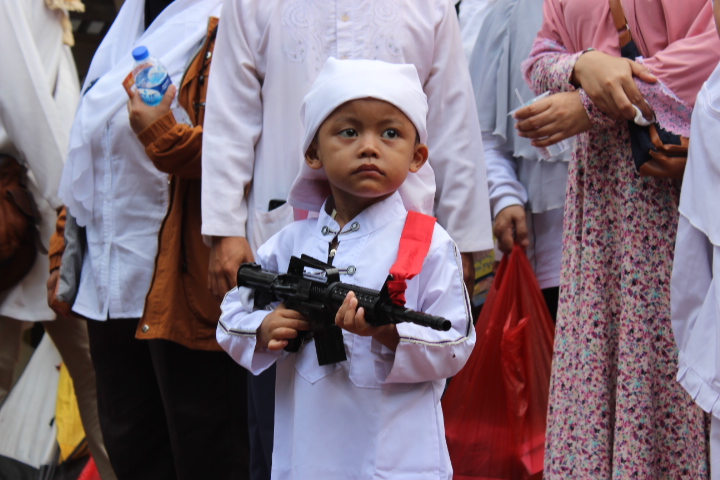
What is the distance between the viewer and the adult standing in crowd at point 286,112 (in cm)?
267

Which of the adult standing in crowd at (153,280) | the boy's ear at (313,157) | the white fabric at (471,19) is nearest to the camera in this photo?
the boy's ear at (313,157)

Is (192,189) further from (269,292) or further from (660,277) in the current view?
(660,277)

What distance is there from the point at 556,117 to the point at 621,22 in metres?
0.34

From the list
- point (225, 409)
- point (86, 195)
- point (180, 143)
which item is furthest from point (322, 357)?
point (86, 195)

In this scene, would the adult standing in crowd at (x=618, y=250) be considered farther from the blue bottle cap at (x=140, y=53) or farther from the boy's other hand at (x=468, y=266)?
the blue bottle cap at (x=140, y=53)

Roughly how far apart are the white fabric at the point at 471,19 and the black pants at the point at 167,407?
75.9 inches

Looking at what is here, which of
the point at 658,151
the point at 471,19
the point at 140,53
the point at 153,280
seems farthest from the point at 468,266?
the point at 471,19

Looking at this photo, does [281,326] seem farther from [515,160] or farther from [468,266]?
[515,160]

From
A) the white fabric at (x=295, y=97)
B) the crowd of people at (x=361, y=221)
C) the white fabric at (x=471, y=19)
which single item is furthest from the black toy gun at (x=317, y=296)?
the white fabric at (x=471, y=19)

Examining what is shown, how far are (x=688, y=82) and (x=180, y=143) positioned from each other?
1574 mm

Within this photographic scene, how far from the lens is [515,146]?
134 inches

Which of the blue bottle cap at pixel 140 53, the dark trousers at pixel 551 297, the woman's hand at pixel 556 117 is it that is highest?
the blue bottle cap at pixel 140 53

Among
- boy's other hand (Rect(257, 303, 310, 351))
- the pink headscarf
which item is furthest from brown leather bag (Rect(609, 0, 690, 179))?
boy's other hand (Rect(257, 303, 310, 351))

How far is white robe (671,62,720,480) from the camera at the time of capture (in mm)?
2004
